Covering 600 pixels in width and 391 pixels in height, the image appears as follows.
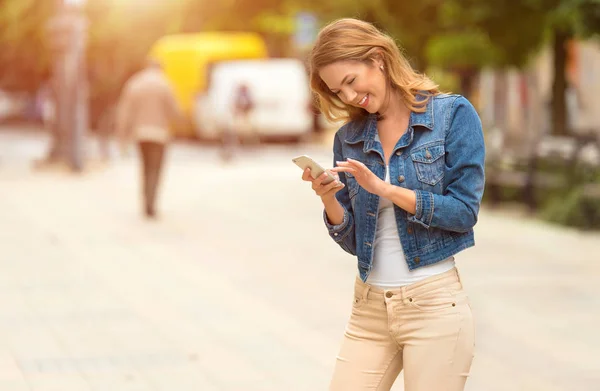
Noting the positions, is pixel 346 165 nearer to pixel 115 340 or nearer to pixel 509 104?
pixel 115 340

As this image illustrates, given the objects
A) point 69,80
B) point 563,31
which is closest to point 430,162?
point 563,31

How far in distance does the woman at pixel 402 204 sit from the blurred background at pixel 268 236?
2.08 feet

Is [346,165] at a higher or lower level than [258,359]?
higher

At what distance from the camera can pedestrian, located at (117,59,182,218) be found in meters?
14.4

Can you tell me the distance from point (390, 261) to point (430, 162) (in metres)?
0.30

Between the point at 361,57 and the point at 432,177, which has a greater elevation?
the point at 361,57

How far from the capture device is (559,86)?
1659 centimetres

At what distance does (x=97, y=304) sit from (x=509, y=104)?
13539mm

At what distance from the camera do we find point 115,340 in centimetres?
746

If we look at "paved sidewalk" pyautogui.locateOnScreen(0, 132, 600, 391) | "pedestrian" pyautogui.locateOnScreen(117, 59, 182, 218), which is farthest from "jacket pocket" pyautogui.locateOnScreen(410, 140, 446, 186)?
"pedestrian" pyautogui.locateOnScreen(117, 59, 182, 218)

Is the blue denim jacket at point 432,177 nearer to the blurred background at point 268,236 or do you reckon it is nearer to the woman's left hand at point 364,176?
the woman's left hand at point 364,176

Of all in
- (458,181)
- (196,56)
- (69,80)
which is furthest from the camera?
(196,56)

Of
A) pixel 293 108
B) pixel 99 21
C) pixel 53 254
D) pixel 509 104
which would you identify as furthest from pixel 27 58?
pixel 53 254

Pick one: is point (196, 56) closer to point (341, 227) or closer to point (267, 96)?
point (267, 96)
